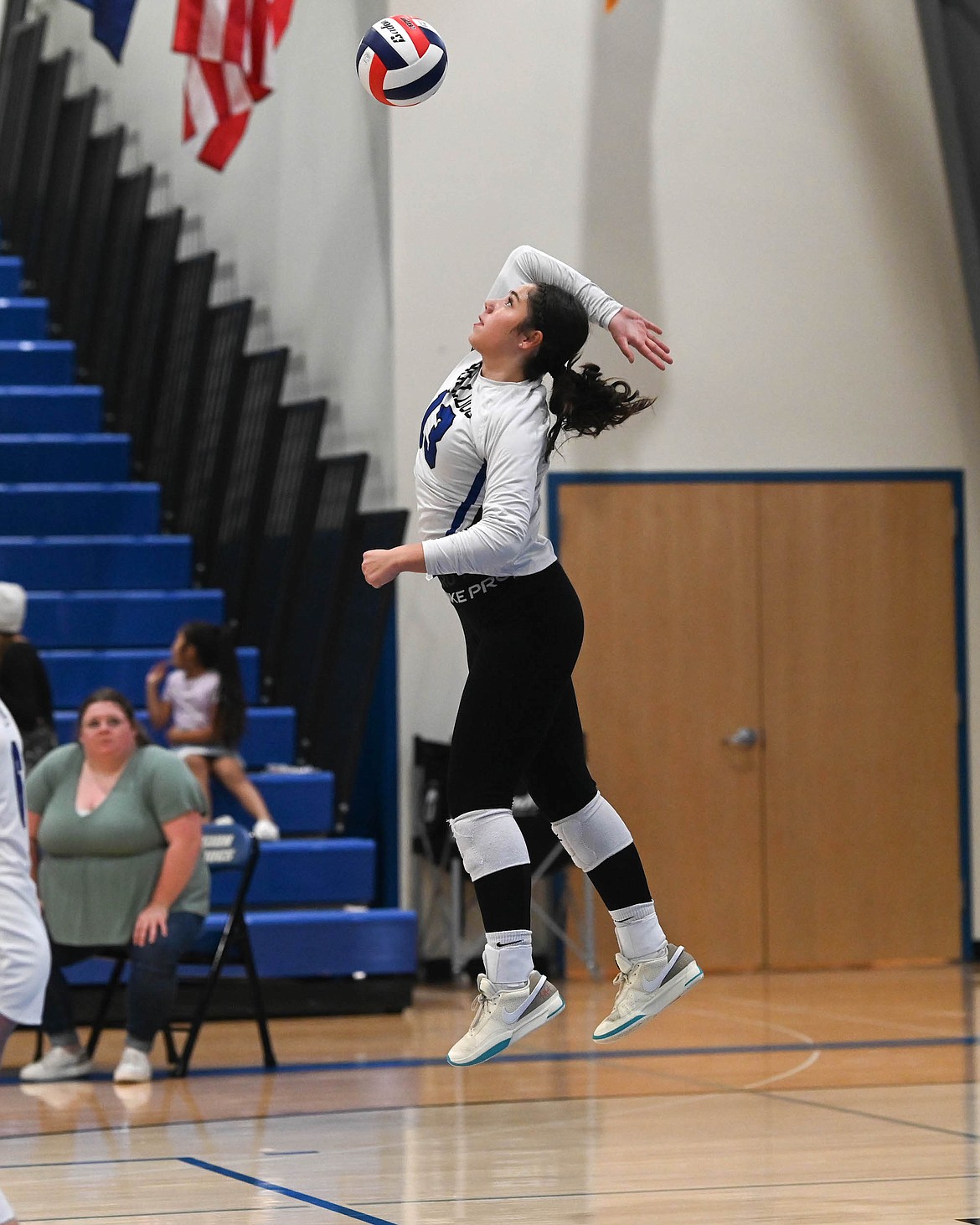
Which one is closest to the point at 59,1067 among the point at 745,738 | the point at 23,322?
the point at 745,738

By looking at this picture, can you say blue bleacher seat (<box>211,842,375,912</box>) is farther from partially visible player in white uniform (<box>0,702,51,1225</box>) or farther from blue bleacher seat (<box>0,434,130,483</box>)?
partially visible player in white uniform (<box>0,702,51,1225</box>)

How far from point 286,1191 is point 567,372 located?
2.06 meters

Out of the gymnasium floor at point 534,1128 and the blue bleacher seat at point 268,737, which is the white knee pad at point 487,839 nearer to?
the gymnasium floor at point 534,1128

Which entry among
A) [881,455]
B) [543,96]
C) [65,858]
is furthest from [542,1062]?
[543,96]

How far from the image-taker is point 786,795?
373 inches

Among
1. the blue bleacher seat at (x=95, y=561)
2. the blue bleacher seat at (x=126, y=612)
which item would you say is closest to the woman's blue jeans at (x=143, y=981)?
the blue bleacher seat at (x=126, y=612)

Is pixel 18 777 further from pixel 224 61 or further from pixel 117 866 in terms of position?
pixel 224 61

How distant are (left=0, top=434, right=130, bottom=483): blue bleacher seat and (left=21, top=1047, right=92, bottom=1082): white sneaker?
424 centimetres

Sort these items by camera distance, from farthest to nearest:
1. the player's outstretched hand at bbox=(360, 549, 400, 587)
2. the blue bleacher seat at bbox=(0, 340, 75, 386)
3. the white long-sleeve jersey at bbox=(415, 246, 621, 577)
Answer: the blue bleacher seat at bbox=(0, 340, 75, 386), the white long-sleeve jersey at bbox=(415, 246, 621, 577), the player's outstretched hand at bbox=(360, 549, 400, 587)

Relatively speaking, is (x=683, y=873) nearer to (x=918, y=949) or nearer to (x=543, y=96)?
(x=918, y=949)

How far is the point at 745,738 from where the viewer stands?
9422 mm

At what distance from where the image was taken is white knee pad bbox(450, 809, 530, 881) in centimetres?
381

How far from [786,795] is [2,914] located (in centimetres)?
610

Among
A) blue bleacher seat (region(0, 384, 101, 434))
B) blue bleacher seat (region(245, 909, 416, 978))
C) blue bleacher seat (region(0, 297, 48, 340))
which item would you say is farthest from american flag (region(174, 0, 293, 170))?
blue bleacher seat (region(245, 909, 416, 978))
